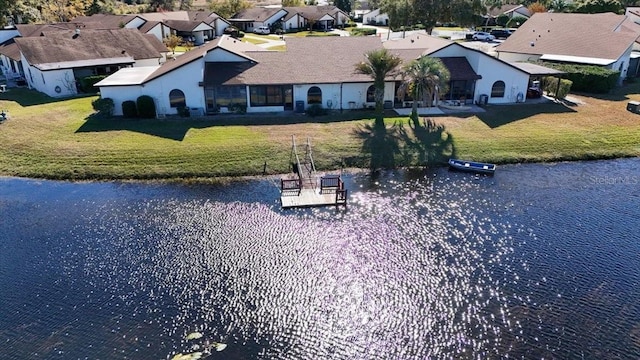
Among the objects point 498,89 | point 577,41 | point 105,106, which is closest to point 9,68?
point 105,106

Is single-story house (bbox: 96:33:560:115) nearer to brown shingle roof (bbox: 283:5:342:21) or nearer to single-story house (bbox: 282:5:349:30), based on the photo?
single-story house (bbox: 282:5:349:30)

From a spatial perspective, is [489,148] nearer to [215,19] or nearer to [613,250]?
[613,250]

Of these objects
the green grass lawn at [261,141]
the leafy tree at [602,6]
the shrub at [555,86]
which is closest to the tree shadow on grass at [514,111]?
the green grass lawn at [261,141]

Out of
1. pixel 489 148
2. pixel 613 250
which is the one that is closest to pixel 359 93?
pixel 489 148

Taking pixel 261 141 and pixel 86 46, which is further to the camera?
pixel 86 46

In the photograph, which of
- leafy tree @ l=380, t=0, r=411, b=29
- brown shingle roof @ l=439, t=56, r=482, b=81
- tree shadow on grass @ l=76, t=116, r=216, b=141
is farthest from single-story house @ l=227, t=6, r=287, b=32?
tree shadow on grass @ l=76, t=116, r=216, b=141

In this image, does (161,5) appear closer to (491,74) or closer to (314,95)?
(314,95)

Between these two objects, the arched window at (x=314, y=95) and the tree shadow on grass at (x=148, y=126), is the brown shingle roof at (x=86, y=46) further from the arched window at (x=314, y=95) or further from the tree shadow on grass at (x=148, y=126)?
the arched window at (x=314, y=95)
